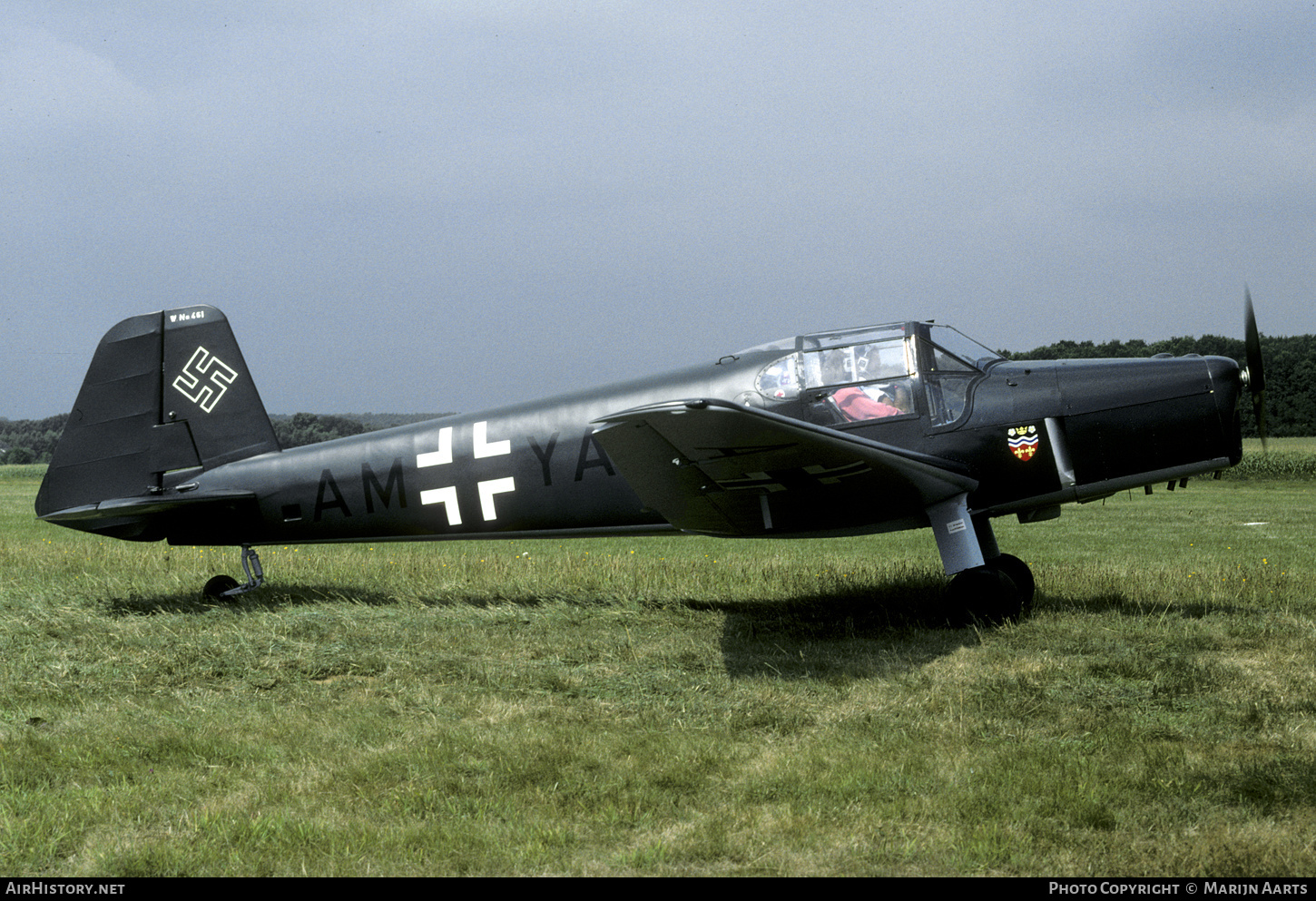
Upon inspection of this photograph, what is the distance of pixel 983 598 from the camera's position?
676 centimetres

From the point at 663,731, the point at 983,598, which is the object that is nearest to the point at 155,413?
the point at 663,731

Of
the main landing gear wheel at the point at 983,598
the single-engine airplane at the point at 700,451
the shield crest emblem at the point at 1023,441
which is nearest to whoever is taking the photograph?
the single-engine airplane at the point at 700,451

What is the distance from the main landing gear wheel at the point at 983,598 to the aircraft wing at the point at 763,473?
566 mm

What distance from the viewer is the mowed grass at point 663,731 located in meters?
3.36

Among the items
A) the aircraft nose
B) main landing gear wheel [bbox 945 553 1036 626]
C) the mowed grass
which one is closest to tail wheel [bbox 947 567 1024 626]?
main landing gear wheel [bbox 945 553 1036 626]

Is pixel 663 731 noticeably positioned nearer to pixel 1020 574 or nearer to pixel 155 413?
pixel 1020 574

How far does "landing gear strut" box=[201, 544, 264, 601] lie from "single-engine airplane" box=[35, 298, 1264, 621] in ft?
0.06

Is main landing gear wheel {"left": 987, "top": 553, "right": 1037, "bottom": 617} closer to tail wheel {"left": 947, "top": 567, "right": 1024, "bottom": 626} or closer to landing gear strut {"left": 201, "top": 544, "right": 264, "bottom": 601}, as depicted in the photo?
tail wheel {"left": 947, "top": 567, "right": 1024, "bottom": 626}

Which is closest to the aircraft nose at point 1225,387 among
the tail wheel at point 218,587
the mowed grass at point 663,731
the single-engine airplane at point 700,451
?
the single-engine airplane at point 700,451

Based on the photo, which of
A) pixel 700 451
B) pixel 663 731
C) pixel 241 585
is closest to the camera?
pixel 663 731

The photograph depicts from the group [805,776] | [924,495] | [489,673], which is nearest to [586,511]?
[489,673]

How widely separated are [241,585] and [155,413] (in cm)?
186

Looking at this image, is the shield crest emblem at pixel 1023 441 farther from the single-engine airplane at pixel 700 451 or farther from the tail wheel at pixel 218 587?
the tail wheel at pixel 218 587
